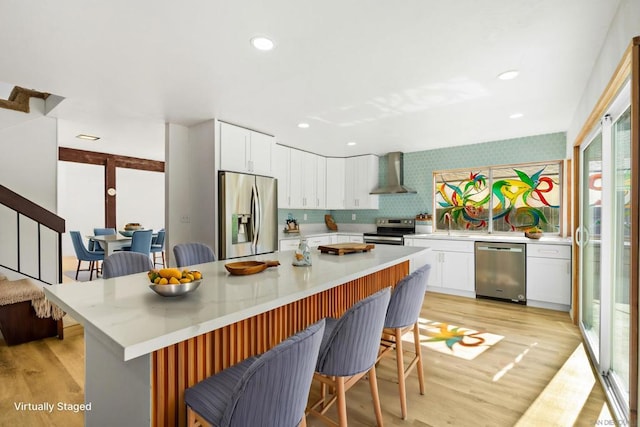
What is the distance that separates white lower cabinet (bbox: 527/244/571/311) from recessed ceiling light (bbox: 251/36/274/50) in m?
4.02

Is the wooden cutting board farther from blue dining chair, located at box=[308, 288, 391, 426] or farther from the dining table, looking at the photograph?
the dining table

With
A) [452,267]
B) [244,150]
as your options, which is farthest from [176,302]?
[452,267]

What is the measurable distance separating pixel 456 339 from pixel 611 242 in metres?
1.50

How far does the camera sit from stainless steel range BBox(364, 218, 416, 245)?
5.30 meters

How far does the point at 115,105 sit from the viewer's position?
10.9 ft

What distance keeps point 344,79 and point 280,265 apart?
163 centimetres

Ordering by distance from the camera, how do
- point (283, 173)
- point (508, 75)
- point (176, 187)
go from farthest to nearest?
point (283, 173) < point (176, 187) < point (508, 75)

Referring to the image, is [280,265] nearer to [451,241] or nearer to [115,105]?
[115,105]

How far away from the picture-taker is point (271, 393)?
93 cm

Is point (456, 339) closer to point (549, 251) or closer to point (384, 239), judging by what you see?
point (549, 251)

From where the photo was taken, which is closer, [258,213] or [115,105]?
[115,105]

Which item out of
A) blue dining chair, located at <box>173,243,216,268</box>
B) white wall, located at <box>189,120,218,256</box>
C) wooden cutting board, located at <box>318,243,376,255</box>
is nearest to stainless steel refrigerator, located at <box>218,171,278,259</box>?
white wall, located at <box>189,120,218,256</box>

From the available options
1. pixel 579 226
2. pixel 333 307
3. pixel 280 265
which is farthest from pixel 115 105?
pixel 579 226

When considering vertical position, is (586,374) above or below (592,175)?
below
